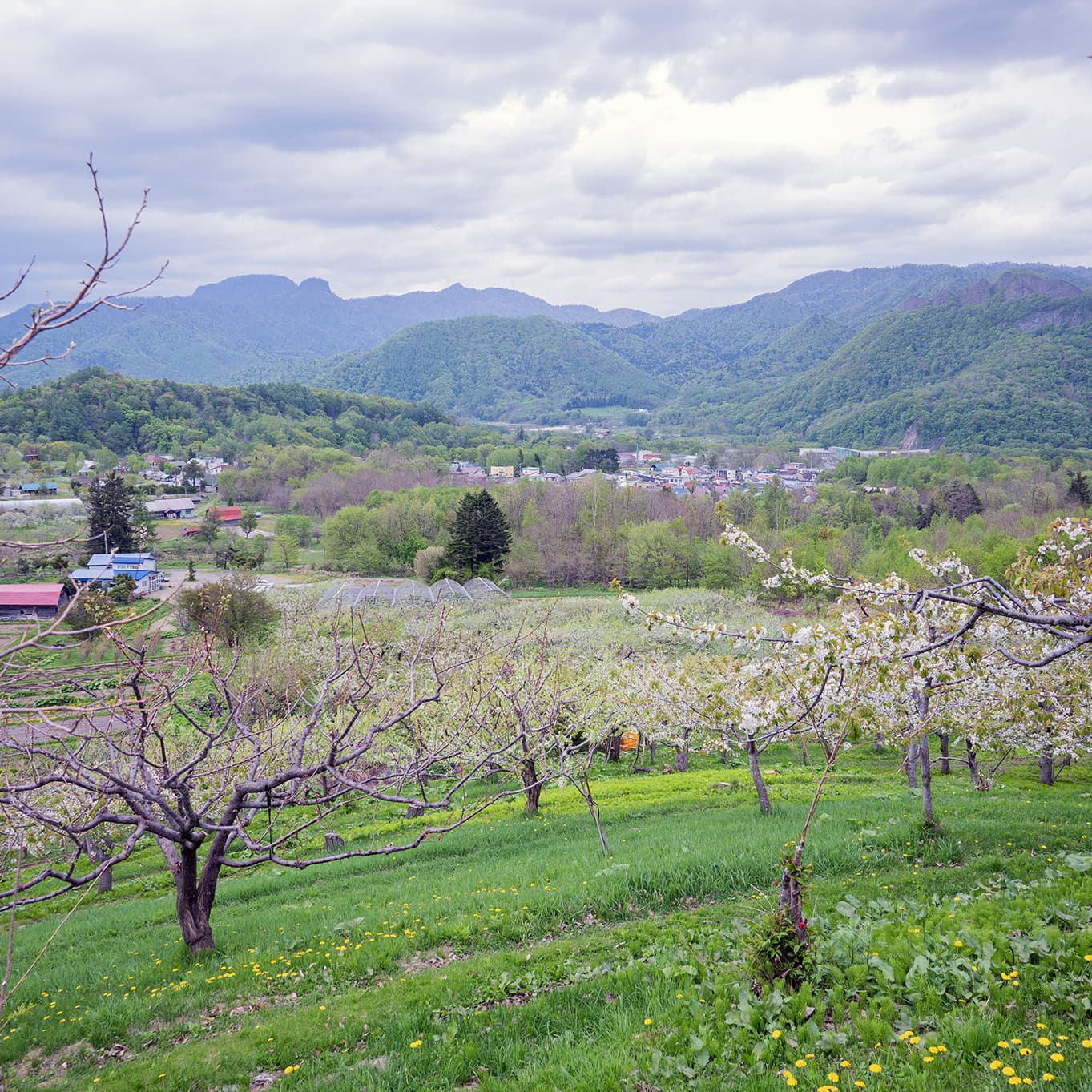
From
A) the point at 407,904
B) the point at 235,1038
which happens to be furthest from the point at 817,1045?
the point at 407,904

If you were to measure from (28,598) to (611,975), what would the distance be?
53582 mm

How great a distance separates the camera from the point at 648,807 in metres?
17.6

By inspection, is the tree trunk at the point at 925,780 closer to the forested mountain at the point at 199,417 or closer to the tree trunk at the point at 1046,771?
the tree trunk at the point at 1046,771

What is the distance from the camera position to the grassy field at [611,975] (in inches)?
183

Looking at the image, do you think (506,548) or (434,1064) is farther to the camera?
(506,548)

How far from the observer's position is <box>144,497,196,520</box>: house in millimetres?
87062

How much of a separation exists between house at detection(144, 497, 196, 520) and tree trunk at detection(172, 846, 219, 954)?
86.9 meters

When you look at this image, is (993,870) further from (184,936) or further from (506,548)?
(506,548)

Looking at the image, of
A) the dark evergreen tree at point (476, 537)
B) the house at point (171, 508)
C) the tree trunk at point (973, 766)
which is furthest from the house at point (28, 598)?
the tree trunk at point (973, 766)

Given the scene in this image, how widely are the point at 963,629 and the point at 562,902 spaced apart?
6688 millimetres

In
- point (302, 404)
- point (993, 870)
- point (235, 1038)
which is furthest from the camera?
point (302, 404)

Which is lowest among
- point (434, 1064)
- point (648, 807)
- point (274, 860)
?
point (648, 807)

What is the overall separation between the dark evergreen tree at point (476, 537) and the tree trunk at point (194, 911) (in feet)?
165

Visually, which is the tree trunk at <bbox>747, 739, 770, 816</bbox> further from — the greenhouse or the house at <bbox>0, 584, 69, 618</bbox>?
the house at <bbox>0, 584, 69, 618</bbox>
